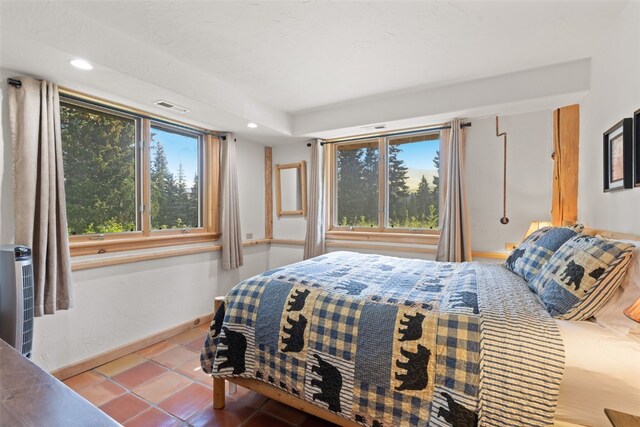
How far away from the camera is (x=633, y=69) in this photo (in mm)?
1587

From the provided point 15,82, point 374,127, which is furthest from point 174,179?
point 374,127

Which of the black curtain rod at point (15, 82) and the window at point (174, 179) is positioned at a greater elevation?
the black curtain rod at point (15, 82)

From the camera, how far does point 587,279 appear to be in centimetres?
123

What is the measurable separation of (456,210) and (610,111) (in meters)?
1.31

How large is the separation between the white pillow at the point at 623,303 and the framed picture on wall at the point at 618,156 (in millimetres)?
615

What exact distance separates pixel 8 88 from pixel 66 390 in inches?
89.2

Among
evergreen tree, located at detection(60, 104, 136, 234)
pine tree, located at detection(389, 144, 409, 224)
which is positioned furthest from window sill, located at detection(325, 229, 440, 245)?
evergreen tree, located at detection(60, 104, 136, 234)

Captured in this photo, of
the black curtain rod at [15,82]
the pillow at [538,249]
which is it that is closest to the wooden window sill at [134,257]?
the black curtain rod at [15,82]

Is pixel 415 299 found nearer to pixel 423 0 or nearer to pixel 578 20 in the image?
pixel 423 0

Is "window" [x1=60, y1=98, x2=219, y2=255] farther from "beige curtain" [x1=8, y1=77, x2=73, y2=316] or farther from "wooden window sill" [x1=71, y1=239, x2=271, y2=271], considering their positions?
"beige curtain" [x1=8, y1=77, x2=73, y2=316]

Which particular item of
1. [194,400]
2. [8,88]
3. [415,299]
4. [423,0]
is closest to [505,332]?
[415,299]

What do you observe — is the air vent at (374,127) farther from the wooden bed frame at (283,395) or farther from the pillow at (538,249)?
the wooden bed frame at (283,395)

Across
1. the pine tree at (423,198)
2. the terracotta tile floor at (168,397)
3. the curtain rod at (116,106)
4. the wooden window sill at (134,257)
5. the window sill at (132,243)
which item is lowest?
the terracotta tile floor at (168,397)

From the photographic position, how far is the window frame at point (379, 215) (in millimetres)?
3326
